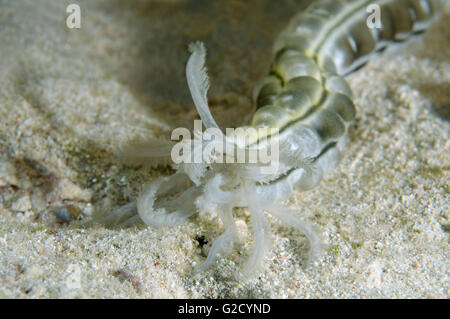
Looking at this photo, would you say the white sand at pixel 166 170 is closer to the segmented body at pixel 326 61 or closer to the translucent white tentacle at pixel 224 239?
the translucent white tentacle at pixel 224 239

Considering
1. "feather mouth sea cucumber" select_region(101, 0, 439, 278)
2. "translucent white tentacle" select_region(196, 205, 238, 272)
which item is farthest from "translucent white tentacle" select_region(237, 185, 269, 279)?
"translucent white tentacle" select_region(196, 205, 238, 272)

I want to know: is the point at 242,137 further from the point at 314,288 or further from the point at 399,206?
the point at 399,206

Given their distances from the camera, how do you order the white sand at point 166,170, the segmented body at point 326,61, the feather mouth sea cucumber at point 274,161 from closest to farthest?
the white sand at point 166,170 → the feather mouth sea cucumber at point 274,161 → the segmented body at point 326,61

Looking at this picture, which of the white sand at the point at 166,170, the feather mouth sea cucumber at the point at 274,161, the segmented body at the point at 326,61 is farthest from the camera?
the segmented body at the point at 326,61

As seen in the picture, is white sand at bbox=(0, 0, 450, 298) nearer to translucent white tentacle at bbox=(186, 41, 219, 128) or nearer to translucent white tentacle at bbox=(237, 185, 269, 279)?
translucent white tentacle at bbox=(237, 185, 269, 279)

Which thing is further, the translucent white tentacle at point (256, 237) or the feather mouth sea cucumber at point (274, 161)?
the feather mouth sea cucumber at point (274, 161)

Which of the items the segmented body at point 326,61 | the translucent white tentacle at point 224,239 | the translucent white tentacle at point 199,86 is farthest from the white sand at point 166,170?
the translucent white tentacle at point 199,86
